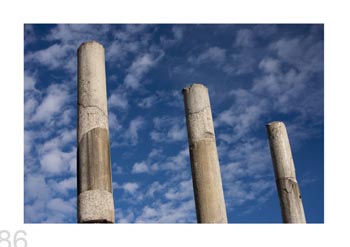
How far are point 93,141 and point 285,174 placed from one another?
7.65m

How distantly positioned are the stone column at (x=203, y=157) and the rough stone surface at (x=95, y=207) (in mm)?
2848

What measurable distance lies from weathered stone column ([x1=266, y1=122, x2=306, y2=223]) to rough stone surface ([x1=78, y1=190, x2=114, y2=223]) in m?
7.22

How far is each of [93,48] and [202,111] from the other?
3630mm

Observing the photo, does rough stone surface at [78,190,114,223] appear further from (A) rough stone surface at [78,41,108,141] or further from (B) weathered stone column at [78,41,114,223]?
(A) rough stone surface at [78,41,108,141]

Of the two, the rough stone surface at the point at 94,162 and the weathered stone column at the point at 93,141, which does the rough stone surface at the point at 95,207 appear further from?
the rough stone surface at the point at 94,162

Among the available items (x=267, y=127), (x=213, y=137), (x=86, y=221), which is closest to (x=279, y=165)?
(x=267, y=127)

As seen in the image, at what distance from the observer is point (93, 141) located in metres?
11.5

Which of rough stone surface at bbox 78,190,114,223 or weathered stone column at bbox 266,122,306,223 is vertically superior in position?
weathered stone column at bbox 266,122,306,223

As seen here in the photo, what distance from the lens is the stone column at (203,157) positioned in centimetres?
1268

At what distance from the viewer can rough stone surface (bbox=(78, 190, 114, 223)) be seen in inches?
419

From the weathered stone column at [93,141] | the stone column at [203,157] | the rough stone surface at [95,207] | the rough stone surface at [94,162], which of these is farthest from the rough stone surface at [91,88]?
the stone column at [203,157]

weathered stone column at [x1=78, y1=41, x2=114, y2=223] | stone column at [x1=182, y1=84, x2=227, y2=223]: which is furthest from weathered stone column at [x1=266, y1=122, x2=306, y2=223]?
weathered stone column at [x1=78, y1=41, x2=114, y2=223]
